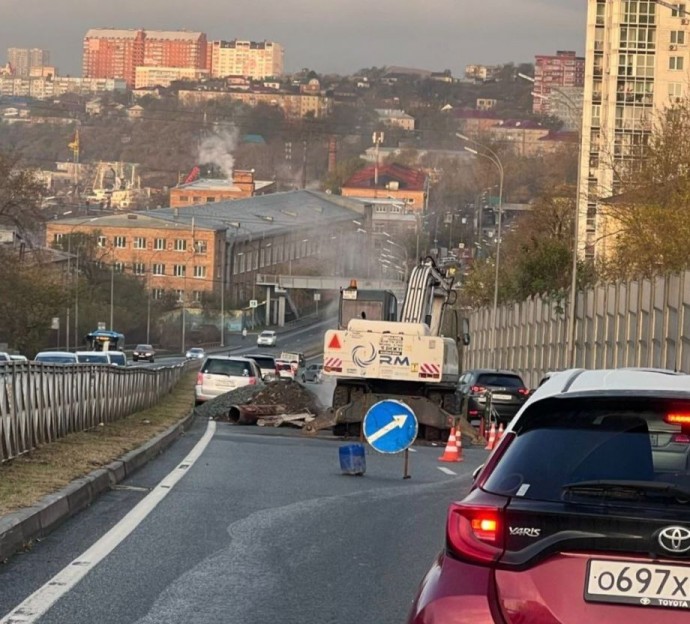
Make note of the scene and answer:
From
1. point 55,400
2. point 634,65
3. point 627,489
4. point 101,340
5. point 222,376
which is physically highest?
point 634,65

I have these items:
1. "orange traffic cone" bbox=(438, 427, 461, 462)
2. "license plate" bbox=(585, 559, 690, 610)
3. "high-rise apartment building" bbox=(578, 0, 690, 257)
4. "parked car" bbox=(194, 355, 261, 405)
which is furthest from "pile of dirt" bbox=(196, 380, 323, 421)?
"high-rise apartment building" bbox=(578, 0, 690, 257)

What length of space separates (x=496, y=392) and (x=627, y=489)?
35.3 metres

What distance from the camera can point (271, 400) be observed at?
124 feet

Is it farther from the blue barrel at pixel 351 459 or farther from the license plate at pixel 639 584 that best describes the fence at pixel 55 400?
the license plate at pixel 639 584

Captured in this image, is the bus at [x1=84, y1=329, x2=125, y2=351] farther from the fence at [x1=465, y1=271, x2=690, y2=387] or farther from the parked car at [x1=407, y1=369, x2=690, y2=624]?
the parked car at [x1=407, y1=369, x2=690, y2=624]

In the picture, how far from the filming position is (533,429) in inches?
264

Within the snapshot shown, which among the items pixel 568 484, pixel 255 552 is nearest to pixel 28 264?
pixel 255 552

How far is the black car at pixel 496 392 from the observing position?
40.8 m

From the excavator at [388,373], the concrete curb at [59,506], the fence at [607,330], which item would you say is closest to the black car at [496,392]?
the fence at [607,330]

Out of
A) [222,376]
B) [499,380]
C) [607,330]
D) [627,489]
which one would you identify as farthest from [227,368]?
[627,489]

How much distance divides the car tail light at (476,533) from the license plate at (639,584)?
379 millimetres

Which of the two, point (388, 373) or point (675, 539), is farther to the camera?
point (388, 373)

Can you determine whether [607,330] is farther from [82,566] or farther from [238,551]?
[82,566]

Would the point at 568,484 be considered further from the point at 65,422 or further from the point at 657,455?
the point at 65,422
